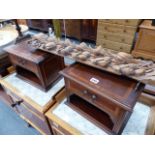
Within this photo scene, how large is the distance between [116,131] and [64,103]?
34 centimetres

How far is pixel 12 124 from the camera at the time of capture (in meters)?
1.38

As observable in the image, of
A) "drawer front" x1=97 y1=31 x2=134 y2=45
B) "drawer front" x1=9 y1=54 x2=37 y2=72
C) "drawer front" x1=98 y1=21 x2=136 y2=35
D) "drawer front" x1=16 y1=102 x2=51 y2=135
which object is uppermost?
"drawer front" x1=9 y1=54 x2=37 y2=72

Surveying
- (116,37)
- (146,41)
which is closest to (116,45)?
(116,37)

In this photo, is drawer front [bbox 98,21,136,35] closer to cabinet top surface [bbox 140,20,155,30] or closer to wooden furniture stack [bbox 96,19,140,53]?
wooden furniture stack [bbox 96,19,140,53]

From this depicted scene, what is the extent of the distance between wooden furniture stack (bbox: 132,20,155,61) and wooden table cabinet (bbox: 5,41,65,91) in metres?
1.59

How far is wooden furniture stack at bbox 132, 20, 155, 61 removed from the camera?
1.90m

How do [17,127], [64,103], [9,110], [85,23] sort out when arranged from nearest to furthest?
[64,103]
[17,127]
[9,110]
[85,23]

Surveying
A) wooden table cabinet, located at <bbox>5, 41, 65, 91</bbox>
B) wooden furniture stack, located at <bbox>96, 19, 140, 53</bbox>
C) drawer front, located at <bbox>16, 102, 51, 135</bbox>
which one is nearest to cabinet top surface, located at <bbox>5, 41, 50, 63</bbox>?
wooden table cabinet, located at <bbox>5, 41, 65, 91</bbox>

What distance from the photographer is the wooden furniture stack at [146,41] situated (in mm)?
1896

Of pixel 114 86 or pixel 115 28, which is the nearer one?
pixel 114 86

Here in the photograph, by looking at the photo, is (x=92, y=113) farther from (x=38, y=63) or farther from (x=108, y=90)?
(x=38, y=63)
